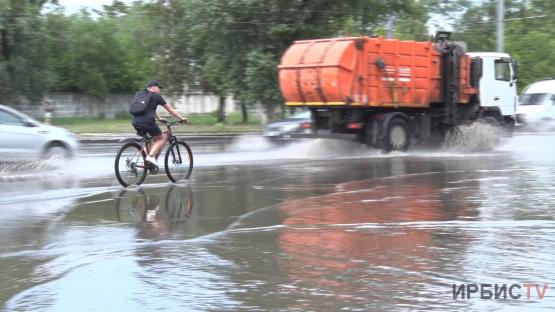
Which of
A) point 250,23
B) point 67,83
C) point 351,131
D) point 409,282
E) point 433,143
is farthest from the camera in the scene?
point 67,83

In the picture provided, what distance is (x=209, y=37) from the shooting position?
2967 centimetres

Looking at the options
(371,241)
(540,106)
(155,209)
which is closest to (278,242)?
(371,241)

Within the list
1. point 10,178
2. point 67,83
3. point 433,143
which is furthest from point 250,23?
point 67,83

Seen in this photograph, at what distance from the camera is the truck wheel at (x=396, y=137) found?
721 inches

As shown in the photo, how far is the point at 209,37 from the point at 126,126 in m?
11.8

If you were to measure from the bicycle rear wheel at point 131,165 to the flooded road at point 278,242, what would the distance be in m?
0.30

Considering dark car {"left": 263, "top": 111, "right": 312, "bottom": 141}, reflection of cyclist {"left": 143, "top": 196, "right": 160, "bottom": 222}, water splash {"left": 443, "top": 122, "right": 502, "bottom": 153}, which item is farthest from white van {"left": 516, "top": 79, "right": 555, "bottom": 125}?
reflection of cyclist {"left": 143, "top": 196, "right": 160, "bottom": 222}

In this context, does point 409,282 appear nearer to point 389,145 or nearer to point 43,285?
point 43,285

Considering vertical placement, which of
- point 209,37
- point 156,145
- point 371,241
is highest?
point 209,37

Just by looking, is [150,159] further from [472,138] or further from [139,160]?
[472,138]

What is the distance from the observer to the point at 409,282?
18.8 ft

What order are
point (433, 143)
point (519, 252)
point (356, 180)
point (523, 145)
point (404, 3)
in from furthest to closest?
point (404, 3)
point (523, 145)
point (433, 143)
point (356, 180)
point (519, 252)

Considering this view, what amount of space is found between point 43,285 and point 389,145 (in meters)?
13.7

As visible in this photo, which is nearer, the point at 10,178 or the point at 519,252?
the point at 519,252
